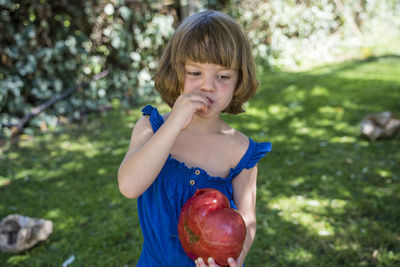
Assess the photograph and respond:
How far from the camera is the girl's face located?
1.55 meters

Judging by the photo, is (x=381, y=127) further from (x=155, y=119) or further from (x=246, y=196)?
(x=155, y=119)

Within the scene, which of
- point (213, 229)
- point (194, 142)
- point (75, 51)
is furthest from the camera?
point (75, 51)

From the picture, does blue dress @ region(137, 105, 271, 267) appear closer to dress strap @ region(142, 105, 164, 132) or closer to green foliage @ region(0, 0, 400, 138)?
dress strap @ region(142, 105, 164, 132)

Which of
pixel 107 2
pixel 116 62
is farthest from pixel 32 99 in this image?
pixel 107 2

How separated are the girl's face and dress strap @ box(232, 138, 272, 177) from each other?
289 mm

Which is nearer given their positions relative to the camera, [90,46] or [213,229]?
[213,229]

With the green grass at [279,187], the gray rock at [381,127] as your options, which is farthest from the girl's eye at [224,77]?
the gray rock at [381,127]

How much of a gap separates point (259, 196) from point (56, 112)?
3.81 m

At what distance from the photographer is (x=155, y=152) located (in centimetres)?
136

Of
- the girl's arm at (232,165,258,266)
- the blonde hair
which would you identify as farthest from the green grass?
the blonde hair

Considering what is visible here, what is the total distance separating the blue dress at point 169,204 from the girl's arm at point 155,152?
0.24 meters

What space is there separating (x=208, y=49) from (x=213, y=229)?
0.70 meters

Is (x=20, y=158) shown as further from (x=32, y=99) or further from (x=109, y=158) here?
(x=32, y=99)

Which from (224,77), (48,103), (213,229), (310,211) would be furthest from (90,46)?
(213,229)
